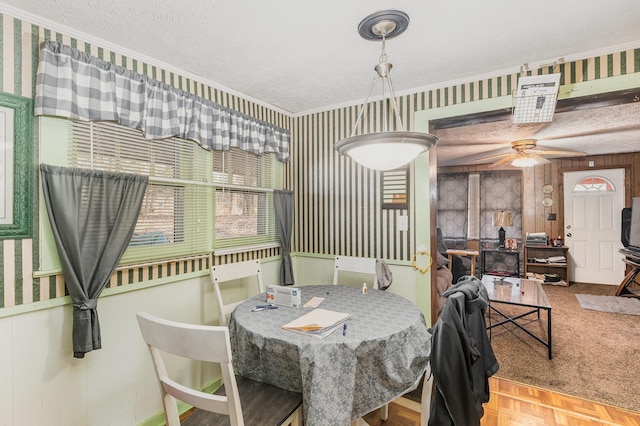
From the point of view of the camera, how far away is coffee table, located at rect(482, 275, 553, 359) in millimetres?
3043

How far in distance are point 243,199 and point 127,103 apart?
1185 mm

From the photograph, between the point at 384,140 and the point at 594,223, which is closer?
the point at 384,140

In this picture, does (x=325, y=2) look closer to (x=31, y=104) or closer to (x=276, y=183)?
(x=31, y=104)

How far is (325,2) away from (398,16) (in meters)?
0.40

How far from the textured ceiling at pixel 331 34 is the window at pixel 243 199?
668mm

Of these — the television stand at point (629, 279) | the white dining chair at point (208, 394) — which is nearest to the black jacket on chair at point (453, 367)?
the white dining chair at point (208, 394)

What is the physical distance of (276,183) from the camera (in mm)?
3236

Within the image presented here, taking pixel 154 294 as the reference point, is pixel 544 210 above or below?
above

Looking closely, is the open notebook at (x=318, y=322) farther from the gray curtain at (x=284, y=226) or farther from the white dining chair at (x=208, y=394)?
the gray curtain at (x=284, y=226)

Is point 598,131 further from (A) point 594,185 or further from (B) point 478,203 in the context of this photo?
(B) point 478,203

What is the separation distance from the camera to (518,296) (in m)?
3.36

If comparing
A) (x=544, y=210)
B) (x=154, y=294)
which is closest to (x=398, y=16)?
(x=154, y=294)

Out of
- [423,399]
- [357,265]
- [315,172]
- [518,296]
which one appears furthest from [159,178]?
[518,296]

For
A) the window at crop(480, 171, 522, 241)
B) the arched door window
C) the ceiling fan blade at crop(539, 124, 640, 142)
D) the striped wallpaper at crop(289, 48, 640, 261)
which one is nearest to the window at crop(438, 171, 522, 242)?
the window at crop(480, 171, 522, 241)
